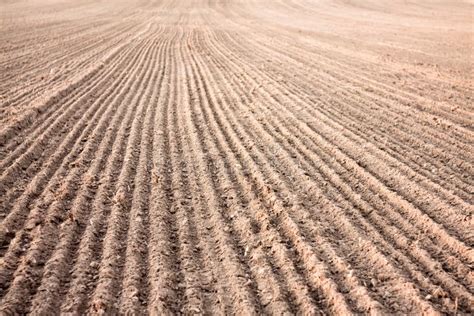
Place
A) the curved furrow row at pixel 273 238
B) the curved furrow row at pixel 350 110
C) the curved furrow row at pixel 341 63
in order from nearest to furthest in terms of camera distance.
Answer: the curved furrow row at pixel 273 238 < the curved furrow row at pixel 350 110 < the curved furrow row at pixel 341 63

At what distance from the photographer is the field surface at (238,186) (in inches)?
156

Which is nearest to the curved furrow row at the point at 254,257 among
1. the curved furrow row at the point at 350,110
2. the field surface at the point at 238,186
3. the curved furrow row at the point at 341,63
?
the field surface at the point at 238,186

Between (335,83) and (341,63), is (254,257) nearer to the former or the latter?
(335,83)

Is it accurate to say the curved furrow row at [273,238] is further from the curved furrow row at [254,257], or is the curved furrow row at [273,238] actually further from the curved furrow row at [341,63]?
the curved furrow row at [341,63]

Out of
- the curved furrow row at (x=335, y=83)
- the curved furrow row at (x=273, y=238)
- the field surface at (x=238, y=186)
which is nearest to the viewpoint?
the curved furrow row at (x=273, y=238)

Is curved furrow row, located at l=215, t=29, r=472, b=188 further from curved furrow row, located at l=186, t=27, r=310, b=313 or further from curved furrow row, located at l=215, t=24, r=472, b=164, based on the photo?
curved furrow row, located at l=186, t=27, r=310, b=313

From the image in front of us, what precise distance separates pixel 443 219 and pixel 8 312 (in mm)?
5394

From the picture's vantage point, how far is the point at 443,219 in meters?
4.98

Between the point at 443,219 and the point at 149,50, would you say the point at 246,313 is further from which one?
the point at 149,50

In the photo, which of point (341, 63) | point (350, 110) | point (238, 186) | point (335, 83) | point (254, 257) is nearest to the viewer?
point (254, 257)

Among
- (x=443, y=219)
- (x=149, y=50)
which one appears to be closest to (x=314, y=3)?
(x=149, y=50)

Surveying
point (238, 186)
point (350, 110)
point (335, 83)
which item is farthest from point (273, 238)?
point (335, 83)

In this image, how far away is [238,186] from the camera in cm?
596

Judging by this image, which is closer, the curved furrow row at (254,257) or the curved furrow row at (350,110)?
the curved furrow row at (254,257)
